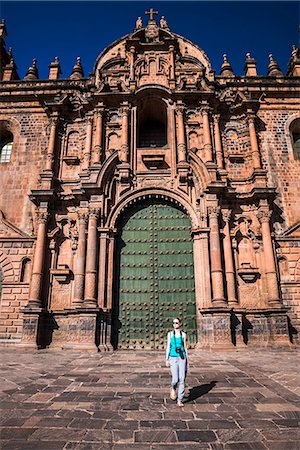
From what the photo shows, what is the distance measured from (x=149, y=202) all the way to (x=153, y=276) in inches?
129

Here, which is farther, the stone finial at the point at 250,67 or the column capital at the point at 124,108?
the stone finial at the point at 250,67

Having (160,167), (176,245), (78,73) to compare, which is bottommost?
(176,245)

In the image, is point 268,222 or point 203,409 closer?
point 203,409

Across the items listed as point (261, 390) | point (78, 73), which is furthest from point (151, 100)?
point (261, 390)

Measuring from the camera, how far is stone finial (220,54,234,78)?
53.8ft

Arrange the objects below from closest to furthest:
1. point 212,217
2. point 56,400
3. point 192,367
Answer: point 56,400 → point 192,367 → point 212,217

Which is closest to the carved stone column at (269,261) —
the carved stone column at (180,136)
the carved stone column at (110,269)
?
the carved stone column at (180,136)

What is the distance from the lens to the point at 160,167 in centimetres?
1380

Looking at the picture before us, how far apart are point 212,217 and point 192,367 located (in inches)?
259

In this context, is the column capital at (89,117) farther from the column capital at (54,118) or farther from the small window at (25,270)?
the small window at (25,270)

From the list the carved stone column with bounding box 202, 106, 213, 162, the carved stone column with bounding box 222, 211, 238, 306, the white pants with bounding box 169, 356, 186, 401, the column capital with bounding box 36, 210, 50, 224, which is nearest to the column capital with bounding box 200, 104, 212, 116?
the carved stone column with bounding box 202, 106, 213, 162

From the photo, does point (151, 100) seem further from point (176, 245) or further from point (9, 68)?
point (9, 68)

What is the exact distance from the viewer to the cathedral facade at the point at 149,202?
1152 cm

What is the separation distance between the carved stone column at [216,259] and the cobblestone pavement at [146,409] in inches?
163
